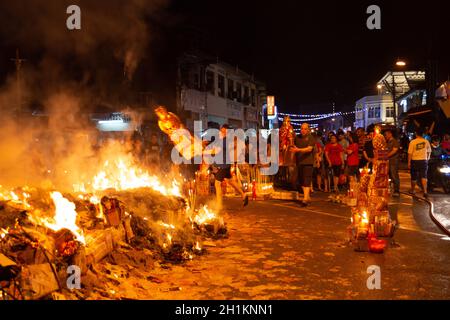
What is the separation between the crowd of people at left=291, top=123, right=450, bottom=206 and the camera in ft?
34.8

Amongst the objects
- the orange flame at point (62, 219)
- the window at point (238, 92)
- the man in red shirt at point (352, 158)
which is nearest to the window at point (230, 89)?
the window at point (238, 92)

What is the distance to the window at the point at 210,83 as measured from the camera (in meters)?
28.4

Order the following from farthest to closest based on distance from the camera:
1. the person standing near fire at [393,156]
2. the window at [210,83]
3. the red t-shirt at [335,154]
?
the window at [210,83]
the red t-shirt at [335,154]
the person standing near fire at [393,156]

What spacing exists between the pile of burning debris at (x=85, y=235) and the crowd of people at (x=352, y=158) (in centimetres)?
392

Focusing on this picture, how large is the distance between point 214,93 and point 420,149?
19950 mm

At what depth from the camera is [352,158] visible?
12.3m

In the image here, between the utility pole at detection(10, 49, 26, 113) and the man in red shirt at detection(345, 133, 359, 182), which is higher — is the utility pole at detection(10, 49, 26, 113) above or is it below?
above

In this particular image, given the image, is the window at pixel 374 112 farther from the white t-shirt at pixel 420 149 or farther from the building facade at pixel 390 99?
the white t-shirt at pixel 420 149

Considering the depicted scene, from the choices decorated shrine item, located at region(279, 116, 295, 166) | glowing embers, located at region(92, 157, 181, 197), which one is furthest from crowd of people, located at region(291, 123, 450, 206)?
glowing embers, located at region(92, 157, 181, 197)

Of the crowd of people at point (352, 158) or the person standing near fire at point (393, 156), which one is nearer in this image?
the crowd of people at point (352, 158)

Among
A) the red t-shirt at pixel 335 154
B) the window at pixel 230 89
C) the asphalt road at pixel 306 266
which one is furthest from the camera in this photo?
the window at pixel 230 89

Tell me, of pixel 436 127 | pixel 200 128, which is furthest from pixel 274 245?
pixel 200 128

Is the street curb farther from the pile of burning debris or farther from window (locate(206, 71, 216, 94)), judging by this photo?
window (locate(206, 71, 216, 94))

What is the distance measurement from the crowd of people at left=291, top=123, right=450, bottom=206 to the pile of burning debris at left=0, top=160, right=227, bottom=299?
3917 mm
